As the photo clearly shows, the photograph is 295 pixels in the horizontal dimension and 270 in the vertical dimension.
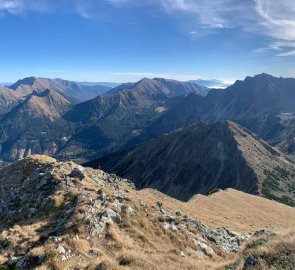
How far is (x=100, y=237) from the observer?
110 ft

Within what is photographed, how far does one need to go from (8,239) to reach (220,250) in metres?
22.3

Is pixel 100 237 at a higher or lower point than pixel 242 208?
higher

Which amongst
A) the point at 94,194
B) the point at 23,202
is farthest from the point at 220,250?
the point at 23,202

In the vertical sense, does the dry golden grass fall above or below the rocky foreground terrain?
below

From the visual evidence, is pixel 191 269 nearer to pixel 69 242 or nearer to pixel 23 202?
pixel 69 242

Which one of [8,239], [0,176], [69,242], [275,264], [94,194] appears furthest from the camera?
[0,176]

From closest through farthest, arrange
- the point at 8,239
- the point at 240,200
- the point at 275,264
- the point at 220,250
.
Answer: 1. the point at 275,264
2. the point at 8,239
3. the point at 220,250
4. the point at 240,200

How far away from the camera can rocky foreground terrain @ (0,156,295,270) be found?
88.0ft

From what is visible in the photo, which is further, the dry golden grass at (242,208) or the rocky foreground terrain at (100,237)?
the dry golden grass at (242,208)

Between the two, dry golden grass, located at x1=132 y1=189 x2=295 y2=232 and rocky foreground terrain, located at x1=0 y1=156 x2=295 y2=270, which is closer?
rocky foreground terrain, located at x1=0 y1=156 x2=295 y2=270

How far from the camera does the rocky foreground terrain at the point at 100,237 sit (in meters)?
26.8

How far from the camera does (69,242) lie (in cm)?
3017

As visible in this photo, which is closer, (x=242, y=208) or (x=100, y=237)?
(x=100, y=237)

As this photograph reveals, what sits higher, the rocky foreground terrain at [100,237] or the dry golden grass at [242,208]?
the rocky foreground terrain at [100,237]
